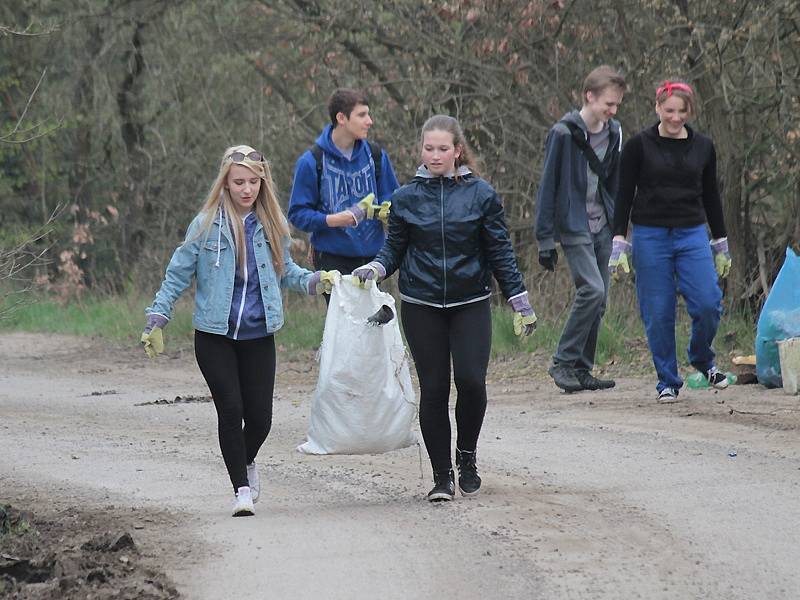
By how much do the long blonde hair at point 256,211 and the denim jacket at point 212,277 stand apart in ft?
0.10

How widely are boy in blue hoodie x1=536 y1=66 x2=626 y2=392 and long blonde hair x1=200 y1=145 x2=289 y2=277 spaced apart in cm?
356

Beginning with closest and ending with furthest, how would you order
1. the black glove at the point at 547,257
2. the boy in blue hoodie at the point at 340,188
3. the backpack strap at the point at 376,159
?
the boy in blue hoodie at the point at 340,188, the backpack strap at the point at 376,159, the black glove at the point at 547,257

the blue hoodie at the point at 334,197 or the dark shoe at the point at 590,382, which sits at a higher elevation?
the blue hoodie at the point at 334,197

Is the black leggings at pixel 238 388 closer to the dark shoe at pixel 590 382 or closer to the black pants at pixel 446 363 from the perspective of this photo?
the black pants at pixel 446 363

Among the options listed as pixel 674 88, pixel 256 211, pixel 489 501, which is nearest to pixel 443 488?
pixel 489 501

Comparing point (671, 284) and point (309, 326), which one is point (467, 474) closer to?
point (671, 284)

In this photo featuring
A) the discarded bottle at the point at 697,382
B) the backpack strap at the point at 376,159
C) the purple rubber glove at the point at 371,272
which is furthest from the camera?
the discarded bottle at the point at 697,382

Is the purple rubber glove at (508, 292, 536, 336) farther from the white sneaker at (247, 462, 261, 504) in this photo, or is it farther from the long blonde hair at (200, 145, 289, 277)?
the white sneaker at (247, 462, 261, 504)

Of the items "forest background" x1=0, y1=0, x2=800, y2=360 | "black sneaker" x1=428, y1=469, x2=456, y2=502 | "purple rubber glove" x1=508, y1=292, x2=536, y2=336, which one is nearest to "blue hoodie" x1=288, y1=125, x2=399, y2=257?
"forest background" x1=0, y1=0, x2=800, y2=360

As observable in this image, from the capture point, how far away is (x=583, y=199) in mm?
10570

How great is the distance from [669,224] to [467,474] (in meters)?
3.34

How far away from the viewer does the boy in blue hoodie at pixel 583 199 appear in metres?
10.4

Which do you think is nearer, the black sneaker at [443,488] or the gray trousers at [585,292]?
the black sneaker at [443,488]

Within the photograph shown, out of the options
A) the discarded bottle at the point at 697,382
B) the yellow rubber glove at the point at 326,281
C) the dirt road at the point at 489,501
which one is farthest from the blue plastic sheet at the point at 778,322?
the yellow rubber glove at the point at 326,281
